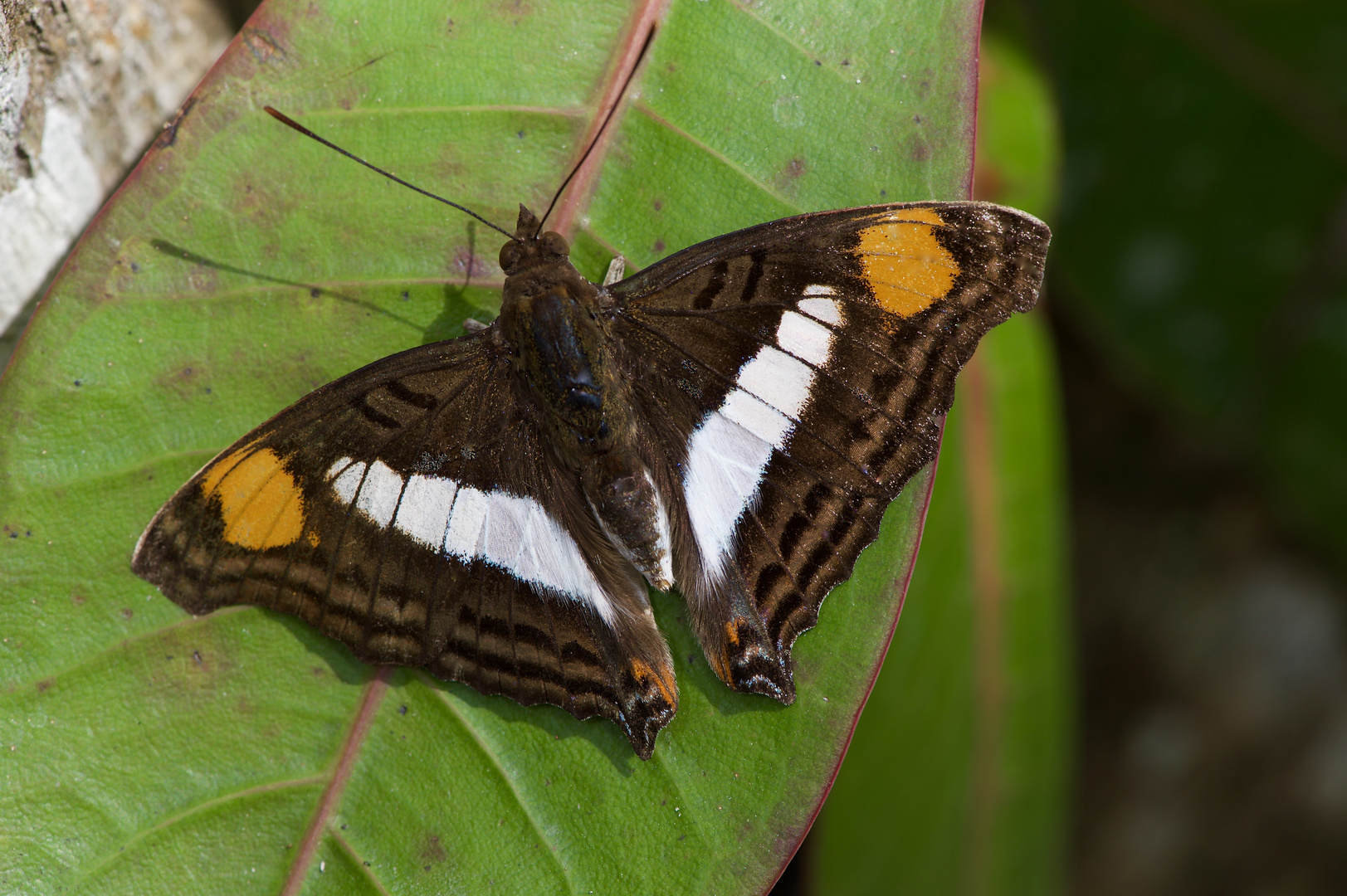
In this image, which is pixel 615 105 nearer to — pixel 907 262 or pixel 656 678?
pixel 907 262

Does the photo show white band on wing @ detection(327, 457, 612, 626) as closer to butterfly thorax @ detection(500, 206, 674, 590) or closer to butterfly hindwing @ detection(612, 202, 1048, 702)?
butterfly thorax @ detection(500, 206, 674, 590)

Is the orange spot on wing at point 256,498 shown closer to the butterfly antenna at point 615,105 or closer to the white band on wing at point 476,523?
the white band on wing at point 476,523

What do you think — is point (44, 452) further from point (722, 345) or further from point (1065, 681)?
point (1065, 681)

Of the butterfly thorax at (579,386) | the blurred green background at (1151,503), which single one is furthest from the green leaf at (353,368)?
the blurred green background at (1151,503)

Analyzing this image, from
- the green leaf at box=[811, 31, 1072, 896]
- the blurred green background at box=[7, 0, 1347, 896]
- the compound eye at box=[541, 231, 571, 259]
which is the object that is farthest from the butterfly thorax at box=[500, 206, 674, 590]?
the green leaf at box=[811, 31, 1072, 896]

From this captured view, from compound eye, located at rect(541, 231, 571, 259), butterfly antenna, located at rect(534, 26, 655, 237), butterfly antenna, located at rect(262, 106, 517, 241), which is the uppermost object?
butterfly antenna, located at rect(534, 26, 655, 237)

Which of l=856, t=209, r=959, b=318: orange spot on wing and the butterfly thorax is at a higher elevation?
l=856, t=209, r=959, b=318: orange spot on wing

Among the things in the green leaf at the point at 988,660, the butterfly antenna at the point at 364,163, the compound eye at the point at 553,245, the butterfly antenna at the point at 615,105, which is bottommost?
the green leaf at the point at 988,660
